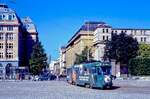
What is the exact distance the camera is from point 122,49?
369 ft

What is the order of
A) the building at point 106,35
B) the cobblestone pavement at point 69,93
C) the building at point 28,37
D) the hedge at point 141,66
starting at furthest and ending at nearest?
1. the building at point 28,37
2. the building at point 106,35
3. the hedge at point 141,66
4. the cobblestone pavement at point 69,93

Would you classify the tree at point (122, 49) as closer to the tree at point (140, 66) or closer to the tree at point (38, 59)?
the tree at point (140, 66)

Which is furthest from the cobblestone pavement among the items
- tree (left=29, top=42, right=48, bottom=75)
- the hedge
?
tree (left=29, top=42, right=48, bottom=75)

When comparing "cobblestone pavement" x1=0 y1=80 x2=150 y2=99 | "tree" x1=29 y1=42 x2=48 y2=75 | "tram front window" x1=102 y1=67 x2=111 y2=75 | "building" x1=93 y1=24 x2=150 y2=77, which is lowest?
"cobblestone pavement" x1=0 y1=80 x2=150 y2=99

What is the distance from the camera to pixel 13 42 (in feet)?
428

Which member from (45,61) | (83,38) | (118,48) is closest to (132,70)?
(118,48)

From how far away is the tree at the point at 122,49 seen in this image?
367 feet

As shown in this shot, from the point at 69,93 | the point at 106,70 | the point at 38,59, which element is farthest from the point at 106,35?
the point at 69,93

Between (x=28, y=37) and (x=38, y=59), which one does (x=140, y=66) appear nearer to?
(x=38, y=59)

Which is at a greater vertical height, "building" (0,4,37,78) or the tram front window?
"building" (0,4,37,78)

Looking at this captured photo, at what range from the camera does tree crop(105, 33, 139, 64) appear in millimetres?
111938

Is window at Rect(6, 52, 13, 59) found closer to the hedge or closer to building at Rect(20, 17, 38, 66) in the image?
building at Rect(20, 17, 38, 66)

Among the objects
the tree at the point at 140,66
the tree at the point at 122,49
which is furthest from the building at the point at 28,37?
the tree at the point at 140,66

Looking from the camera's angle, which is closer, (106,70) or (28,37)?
(106,70)
